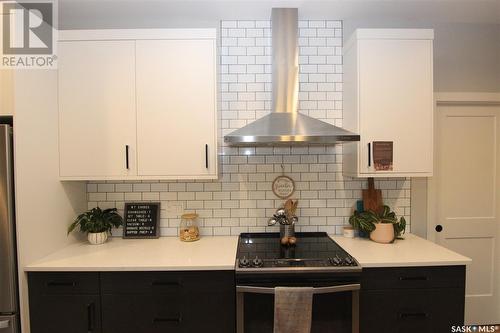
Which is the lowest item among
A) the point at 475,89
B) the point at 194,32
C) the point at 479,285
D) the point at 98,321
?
the point at 479,285

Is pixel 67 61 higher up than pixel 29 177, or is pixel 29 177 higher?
pixel 67 61

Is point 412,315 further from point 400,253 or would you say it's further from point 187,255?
point 187,255

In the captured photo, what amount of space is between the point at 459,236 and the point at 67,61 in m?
3.43

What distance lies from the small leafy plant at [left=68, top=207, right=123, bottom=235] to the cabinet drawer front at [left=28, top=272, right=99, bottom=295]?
43 centimetres

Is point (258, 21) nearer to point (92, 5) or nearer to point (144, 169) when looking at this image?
point (92, 5)

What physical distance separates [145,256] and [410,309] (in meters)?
1.70

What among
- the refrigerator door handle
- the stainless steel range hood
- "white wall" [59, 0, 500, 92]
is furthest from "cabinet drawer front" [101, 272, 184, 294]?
"white wall" [59, 0, 500, 92]

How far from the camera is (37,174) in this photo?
176 cm

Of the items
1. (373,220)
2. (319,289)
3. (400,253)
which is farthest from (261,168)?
(400,253)

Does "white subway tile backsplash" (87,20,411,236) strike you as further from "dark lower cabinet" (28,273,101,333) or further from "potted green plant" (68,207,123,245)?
"dark lower cabinet" (28,273,101,333)

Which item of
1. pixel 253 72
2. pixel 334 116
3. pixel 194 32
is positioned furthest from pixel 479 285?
pixel 194 32

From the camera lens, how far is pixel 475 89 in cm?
235

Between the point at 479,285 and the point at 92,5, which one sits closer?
the point at 92,5

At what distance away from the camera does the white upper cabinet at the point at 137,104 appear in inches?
77.0
